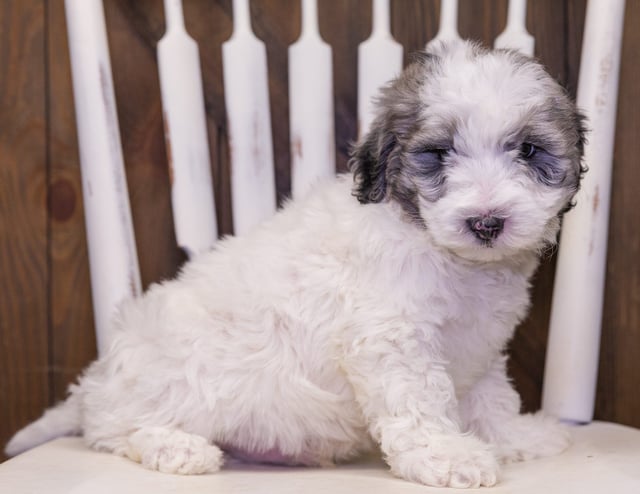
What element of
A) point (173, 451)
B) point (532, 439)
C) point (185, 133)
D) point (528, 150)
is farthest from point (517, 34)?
point (173, 451)

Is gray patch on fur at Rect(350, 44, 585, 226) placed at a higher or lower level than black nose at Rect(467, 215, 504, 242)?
higher

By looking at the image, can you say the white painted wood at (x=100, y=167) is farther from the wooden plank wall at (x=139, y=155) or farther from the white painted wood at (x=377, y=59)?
the white painted wood at (x=377, y=59)

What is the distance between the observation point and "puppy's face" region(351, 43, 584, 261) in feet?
4.61

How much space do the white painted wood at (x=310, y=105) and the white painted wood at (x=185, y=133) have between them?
209mm

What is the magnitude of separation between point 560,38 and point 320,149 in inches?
28.4

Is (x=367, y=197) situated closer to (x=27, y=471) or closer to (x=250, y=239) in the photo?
(x=250, y=239)

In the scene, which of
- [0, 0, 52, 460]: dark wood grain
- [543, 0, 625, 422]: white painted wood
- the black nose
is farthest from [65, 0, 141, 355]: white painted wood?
[543, 0, 625, 422]: white painted wood

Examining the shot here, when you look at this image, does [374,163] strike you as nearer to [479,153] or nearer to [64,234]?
[479,153]

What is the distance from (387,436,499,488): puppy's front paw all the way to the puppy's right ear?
46 cm

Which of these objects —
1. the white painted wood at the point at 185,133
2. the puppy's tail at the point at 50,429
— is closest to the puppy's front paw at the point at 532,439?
the white painted wood at the point at 185,133

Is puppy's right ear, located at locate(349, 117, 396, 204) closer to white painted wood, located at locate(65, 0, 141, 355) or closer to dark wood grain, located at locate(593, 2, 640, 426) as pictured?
white painted wood, located at locate(65, 0, 141, 355)

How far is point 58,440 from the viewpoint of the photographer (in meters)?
1.71

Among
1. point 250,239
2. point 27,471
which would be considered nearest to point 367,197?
point 250,239

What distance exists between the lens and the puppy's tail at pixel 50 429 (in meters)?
1.79
